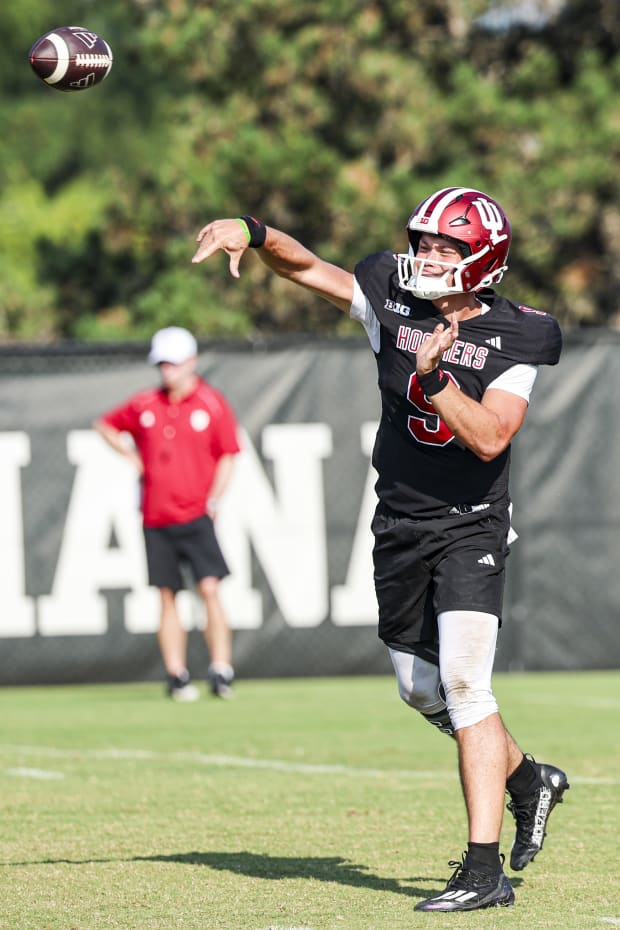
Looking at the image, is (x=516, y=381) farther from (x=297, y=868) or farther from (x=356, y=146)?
(x=356, y=146)

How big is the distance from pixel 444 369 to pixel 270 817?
7.63 feet

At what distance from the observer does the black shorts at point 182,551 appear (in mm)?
11891

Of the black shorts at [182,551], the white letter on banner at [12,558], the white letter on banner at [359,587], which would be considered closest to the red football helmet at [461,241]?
the black shorts at [182,551]

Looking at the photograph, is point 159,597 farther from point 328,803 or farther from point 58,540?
point 328,803

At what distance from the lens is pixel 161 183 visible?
22516mm

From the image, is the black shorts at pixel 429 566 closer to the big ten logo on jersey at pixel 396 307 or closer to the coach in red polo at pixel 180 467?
the big ten logo on jersey at pixel 396 307

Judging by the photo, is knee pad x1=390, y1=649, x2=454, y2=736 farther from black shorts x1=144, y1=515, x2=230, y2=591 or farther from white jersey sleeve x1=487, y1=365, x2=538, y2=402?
black shorts x1=144, y1=515, x2=230, y2=591

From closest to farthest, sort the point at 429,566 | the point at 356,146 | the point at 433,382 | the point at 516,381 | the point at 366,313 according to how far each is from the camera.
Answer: the point at 433,382
the point at 516,381
the point at 429,566
the point at 366,313
the point at 356,146

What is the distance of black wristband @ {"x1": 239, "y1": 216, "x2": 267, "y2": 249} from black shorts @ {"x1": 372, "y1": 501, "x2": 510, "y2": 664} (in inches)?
39.7

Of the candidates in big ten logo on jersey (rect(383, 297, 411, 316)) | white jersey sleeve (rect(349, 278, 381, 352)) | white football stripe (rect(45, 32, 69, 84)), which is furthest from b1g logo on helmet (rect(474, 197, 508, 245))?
white football stripe (rect(45, 32, 69, 84))

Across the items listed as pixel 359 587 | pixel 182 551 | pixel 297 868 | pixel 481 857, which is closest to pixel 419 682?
pixel 481 857

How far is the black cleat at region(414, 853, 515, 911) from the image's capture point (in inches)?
203

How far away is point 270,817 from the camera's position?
23.0ft

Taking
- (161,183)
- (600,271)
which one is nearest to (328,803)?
(161,183)
